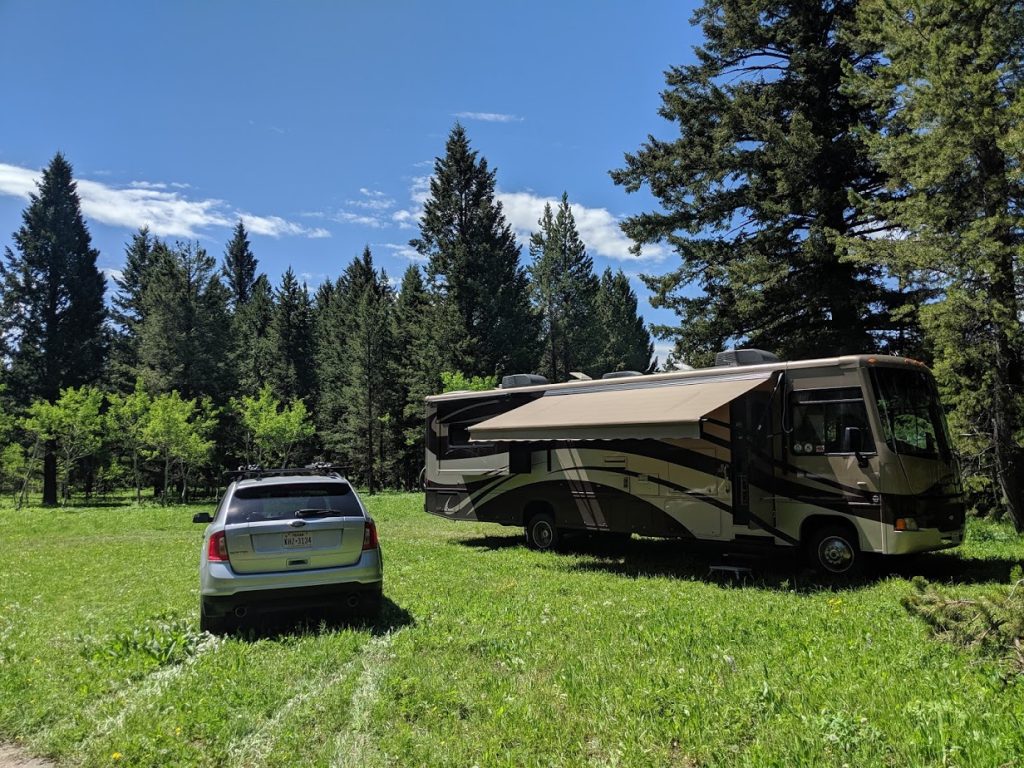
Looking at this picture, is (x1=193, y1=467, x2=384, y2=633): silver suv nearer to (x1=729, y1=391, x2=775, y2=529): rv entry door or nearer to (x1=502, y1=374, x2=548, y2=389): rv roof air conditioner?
(x1=729, y1=391, x2=775, y2=529): rv entry door

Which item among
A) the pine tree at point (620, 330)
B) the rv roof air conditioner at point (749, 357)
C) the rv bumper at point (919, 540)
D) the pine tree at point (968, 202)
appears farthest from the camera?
the pine tree at point (620, 330)

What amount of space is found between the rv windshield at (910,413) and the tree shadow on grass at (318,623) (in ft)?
21.5

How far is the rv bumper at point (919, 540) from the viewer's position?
328 inches

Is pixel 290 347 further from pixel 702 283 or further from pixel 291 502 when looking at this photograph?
pixel 291 502

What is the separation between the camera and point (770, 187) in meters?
18.8

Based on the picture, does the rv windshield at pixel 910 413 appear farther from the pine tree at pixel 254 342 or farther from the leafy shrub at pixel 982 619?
the pine tree at pixel 254 342

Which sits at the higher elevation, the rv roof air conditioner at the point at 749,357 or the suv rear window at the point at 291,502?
the rv roof air conditioner at the point at 749,357

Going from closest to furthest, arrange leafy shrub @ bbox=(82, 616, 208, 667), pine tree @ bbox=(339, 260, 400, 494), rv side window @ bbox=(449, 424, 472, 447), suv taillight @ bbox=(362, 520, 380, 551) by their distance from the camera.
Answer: leafy shrub @ bbox=(82, 616, 208, 667)
suv taillight @ bbox=(362, 520, 380, 551)
rv side window @ bbox=(449, 424, 472, 447)
pine tree @ bbox=(339, 260, 400, 494)

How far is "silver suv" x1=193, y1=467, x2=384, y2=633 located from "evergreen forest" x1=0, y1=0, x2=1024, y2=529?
11129 millimetres

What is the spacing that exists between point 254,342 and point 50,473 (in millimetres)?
16533

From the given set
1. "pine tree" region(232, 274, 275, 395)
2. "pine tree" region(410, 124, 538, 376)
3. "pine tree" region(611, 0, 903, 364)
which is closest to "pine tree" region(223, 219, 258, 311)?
"pine tree" region(232, 274, 275, 395)

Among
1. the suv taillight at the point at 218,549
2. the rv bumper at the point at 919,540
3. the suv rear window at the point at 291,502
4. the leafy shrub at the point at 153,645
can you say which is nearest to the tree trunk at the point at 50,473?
the leafy shrub at the point at 153,645

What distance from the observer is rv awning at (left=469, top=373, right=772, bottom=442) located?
28.8ft

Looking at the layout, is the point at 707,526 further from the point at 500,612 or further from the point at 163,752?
the point at 163,752
